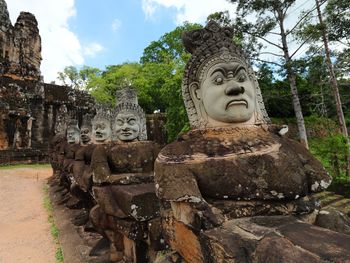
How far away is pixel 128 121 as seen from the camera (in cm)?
346

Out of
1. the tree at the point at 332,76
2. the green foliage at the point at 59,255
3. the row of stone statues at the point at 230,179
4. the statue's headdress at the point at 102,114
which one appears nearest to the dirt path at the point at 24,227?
the green foliage at the point at 59,255

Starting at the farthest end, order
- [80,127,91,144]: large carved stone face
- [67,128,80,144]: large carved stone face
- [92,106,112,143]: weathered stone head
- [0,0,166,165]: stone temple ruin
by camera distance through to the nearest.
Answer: [0,0,166,165]: stone temple ruin
[67,128,80,144]: large carved stone face
[80,127,91,144]: large carved stone face
[92,106,112,143]: weathered stone head

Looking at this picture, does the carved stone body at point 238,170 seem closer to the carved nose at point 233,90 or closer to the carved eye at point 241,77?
the carved nose at point 233,90

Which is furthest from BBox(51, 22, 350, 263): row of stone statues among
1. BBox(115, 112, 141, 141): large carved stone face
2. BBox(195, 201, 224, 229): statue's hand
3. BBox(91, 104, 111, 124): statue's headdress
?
BBox(91, 104, 111, 124): statue's headdress

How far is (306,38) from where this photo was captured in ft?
32.2

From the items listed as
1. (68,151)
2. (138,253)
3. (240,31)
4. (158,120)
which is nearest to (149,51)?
(158,120)

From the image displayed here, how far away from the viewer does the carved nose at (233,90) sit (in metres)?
1.88

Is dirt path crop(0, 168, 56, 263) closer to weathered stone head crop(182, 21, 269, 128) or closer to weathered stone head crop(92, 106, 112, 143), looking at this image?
weathered stone head crop(92, 106, 112, 143)

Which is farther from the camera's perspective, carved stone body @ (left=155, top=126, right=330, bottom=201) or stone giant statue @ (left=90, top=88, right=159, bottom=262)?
stone giant statue @ (left=90, top=88, right=159, bottom=262)

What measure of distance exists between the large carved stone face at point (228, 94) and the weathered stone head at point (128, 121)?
64.2 inches

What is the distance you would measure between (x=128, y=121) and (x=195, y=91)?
5.14ft

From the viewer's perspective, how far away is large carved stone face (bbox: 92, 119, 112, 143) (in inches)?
171

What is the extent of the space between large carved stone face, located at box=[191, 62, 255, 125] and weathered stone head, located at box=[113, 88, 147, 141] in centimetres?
163

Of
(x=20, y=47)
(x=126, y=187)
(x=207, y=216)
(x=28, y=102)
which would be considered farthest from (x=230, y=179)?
(x=20, y=47)
